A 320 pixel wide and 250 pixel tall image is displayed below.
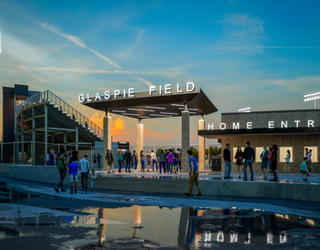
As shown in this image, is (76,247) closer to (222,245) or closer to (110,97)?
(222,245)

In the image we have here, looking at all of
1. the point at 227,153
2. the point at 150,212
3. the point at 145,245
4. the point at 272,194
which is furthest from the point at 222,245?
the point at 227,153

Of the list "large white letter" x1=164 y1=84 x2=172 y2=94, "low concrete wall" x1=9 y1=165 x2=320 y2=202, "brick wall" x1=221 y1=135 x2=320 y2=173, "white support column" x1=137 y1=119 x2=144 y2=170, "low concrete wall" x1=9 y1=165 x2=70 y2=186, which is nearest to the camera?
"low concrete wall" x1=9 y1=165 x2=320 y2=202

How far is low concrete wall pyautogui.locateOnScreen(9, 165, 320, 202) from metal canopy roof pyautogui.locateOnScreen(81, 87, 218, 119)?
8.32m

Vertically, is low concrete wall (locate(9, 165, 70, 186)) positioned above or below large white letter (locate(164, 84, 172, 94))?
below

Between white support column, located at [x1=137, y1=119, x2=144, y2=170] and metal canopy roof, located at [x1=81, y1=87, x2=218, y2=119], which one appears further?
white support column, located at [x1=137, y1=119, x2=144, y2=170]

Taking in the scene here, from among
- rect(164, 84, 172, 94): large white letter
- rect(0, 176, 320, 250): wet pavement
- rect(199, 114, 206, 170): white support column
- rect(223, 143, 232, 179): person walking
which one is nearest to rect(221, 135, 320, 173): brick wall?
rect(199, 114, 206, 170): white support column

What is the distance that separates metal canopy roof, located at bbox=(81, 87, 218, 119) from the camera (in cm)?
2428

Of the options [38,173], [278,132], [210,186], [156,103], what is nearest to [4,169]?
[38,173]

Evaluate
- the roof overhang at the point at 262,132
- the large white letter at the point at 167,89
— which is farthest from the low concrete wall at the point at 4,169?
the roof overhang at the point at 262,132

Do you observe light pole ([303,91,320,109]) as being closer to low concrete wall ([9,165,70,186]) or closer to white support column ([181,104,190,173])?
white support column ([181,104,190,173])

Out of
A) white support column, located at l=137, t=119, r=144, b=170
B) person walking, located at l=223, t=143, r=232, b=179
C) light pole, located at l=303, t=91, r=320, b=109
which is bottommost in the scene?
person walking, located at l=223, t=143, r=232, b=179

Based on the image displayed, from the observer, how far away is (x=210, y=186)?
15.2 meters

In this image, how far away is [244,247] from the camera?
6148 mm

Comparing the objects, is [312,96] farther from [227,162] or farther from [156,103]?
[227,162]
